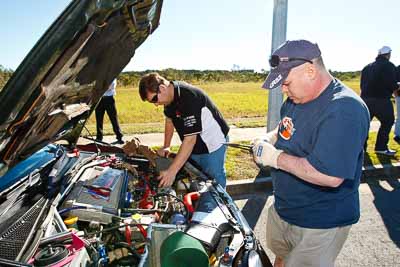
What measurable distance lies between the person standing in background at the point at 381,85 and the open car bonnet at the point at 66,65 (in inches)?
199

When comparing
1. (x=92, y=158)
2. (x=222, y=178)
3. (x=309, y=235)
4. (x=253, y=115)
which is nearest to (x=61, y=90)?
(x=92, y=158)

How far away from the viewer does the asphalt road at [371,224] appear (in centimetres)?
307

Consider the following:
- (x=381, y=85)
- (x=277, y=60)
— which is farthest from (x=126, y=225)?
(x=381, y=85)

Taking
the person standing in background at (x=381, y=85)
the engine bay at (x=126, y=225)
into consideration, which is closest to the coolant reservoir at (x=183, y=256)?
the engine bay at (x=126, y=225)

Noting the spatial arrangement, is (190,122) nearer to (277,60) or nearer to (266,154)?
(266,154)

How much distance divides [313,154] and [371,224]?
2.52m

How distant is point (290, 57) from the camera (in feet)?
5.83

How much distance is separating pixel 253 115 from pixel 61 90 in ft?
35.3

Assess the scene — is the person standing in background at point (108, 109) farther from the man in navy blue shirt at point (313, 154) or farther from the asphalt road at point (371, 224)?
the man in navy blue shirt at point (313, 154)

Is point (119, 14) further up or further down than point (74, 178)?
further up

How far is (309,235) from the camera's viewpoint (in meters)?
2.03

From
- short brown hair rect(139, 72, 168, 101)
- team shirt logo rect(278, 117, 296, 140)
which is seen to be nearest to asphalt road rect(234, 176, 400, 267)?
team shirt logo rect(278, 117, 296, 140)

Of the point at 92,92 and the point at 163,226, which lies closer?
the point at 163,226

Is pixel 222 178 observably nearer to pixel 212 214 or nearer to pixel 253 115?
pixel 212 214
